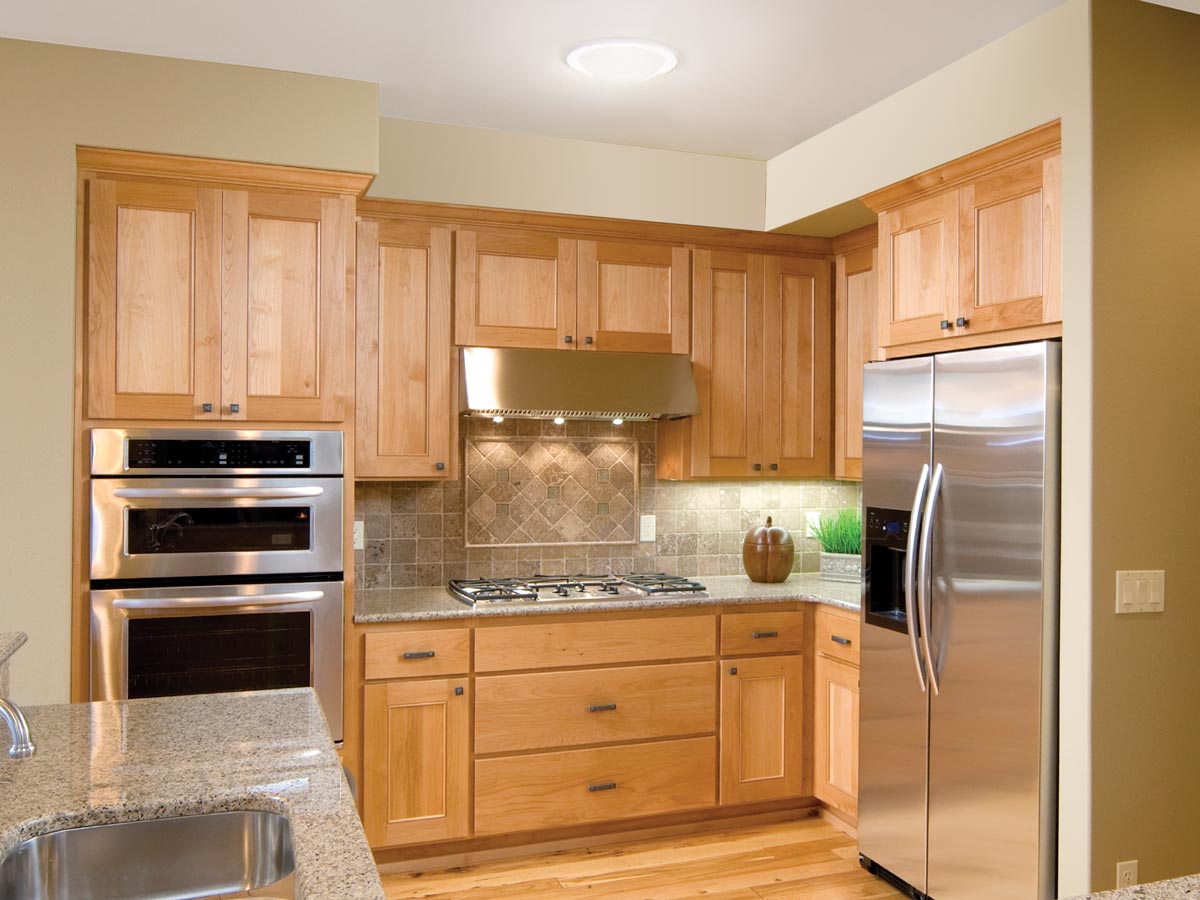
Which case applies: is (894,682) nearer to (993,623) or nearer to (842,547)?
(993,623)

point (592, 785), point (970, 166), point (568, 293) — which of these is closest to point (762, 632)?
point (592, 785)

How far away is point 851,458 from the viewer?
4.31 metres

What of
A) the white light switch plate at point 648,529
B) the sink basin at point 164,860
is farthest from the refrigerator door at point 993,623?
the sink basin at point 164,860

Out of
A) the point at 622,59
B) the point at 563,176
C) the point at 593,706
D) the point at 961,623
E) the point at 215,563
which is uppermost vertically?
the point at 622,59

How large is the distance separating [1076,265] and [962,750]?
4.59ft

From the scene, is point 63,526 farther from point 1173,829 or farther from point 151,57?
point 1173,829

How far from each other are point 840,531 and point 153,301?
113 inches

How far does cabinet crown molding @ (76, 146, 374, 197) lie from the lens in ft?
10.3

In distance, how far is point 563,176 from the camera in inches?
156

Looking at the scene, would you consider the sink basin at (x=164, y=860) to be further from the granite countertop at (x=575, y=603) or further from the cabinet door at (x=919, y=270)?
the cabinet door at (x=919, y=270)

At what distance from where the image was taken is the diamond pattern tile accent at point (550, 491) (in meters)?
4.18

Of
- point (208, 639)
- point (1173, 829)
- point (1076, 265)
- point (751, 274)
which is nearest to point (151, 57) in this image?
point (208, 639)

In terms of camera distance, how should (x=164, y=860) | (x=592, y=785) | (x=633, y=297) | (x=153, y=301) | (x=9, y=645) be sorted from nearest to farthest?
(x=164, y=860), (x=9, y=645), (x=153, y=301), (x=592, y=785), (x=633, y=297)

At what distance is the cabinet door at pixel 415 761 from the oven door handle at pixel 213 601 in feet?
1.36
